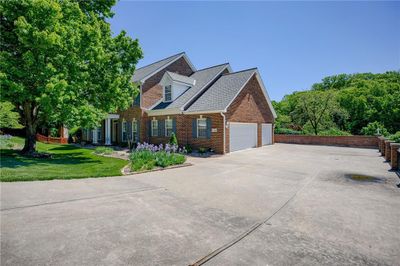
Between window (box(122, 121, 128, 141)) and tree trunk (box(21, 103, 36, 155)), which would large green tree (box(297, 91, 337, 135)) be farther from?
tree trunk (box(21, 103, 36, 155))

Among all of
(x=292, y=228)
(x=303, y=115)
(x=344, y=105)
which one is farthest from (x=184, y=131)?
(x=344, y=105)

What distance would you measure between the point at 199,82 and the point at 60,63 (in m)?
13.0

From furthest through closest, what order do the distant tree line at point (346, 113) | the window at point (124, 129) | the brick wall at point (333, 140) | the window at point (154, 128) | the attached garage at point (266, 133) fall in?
the distant tree line at point (346, 113)
the window at point (124, 129)
the attached garage at point (266, 133)
the brick wall at point (333, 140)
the window at point (154, 128)

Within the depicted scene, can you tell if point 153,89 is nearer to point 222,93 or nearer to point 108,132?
point 222,93

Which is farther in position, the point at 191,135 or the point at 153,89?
the point at 153,89

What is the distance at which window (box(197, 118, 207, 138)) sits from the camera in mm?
17562

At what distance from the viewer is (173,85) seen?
20.8 meters

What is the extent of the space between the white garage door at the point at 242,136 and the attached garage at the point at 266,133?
74.6 inches

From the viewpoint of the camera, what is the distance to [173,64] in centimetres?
2317

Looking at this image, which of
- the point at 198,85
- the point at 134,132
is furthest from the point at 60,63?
the point at 198,85

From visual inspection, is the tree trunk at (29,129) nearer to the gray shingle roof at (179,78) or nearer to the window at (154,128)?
the window at (154,128)

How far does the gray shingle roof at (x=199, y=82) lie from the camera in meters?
19.6

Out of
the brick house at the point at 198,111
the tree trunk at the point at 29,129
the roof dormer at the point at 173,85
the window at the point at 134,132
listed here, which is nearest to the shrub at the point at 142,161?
the brick house at the point at 198,111

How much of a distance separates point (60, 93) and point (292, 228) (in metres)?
11.0
